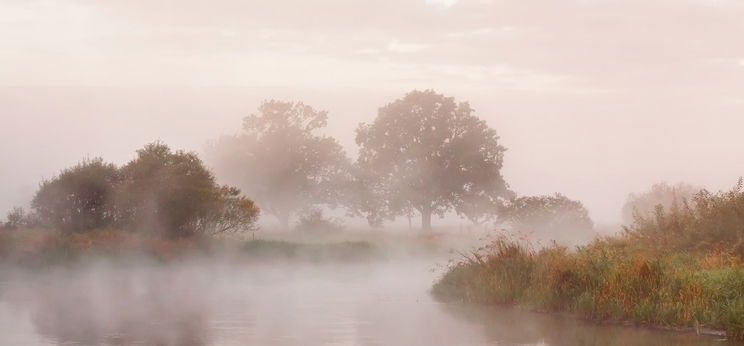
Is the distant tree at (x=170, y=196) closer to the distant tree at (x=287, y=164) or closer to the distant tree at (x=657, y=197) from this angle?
the distant tree at (x=287, y=164)

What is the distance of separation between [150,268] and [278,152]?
5276cm

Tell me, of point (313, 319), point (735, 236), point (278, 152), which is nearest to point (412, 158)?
point (278, 152)

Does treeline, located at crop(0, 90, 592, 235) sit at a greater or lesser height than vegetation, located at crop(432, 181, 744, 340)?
greater

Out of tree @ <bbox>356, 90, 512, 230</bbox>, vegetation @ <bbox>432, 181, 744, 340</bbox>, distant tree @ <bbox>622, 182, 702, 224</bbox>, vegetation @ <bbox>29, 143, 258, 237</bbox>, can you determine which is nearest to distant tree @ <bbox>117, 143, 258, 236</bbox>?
vegetation @ <bbox>29, 143, 258, 237</bbox>

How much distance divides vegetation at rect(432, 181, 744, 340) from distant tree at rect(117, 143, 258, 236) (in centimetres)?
2252

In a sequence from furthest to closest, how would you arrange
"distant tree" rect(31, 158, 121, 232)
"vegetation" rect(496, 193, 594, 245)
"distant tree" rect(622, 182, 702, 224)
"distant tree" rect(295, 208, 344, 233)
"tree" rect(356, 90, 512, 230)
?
"distant tree" rect(622, 182, 702, 224) → "tree" rect(356, 90, 512, 230) → "distant tree" rect(295, 208, 344, 233) → "vegetation" rect(496, 193, 594, 245) → "distant tree" rect(31, 158, 121, 232)

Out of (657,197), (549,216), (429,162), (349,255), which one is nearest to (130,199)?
(349,255)

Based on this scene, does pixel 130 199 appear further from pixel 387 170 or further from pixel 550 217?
pixel 387 170

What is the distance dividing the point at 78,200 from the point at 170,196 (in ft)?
15.9

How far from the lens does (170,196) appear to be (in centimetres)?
5541

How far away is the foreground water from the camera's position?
24.4 meters

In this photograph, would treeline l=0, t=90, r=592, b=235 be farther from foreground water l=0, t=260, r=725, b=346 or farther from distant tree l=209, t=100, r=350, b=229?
foreground water l=0, t=260, r=725, b=346

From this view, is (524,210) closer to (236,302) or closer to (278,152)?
(278,152)

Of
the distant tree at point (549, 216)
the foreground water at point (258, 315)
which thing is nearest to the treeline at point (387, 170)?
the distant tree at point (549, 216)
